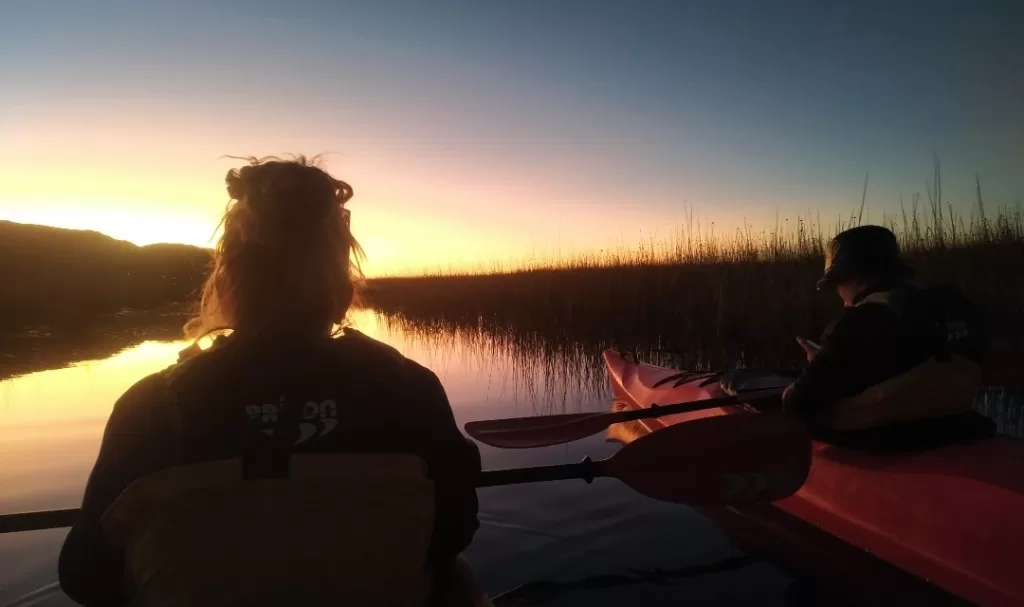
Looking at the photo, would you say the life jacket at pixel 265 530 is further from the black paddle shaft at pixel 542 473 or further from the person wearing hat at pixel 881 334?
the person wearing hat at pixel 881 334

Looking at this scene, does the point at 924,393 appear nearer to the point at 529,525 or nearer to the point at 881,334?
the point at 881,334

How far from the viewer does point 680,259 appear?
11.1m

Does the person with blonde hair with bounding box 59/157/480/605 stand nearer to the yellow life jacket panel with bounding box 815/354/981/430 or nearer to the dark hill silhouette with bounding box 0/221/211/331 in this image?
the yellow life jacket panel with bounding box 815/354/981/430

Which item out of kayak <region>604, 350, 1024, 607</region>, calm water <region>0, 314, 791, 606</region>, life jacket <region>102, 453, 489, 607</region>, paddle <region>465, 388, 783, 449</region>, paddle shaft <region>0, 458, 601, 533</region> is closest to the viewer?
life jacket <region>102, 453, 489, 607</region>

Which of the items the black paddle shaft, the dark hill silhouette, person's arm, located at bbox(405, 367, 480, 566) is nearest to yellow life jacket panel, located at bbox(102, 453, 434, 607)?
person's arm, located at bbox(405, 367, 480, 566)

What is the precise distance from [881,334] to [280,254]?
8.66 ft

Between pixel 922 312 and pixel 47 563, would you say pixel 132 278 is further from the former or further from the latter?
pixel 922 312

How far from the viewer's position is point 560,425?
3947 mm

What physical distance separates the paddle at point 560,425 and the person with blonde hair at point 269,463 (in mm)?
2519

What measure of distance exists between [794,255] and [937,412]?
23.1 ft

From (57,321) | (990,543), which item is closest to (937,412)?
(990,543)

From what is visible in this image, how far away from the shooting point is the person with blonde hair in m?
1.10

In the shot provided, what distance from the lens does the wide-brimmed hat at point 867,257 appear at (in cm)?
301

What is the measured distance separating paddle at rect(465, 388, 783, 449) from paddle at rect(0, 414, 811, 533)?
2.03 feet
